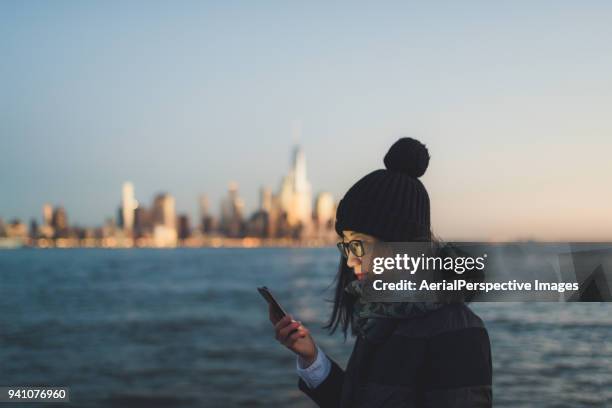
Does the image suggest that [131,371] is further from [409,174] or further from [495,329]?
[409,174]

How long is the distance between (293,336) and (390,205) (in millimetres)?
573

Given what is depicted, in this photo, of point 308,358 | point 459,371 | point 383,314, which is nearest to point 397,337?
point 383,314

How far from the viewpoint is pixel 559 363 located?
48.4 feet

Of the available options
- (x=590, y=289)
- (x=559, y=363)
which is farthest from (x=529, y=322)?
(x=590, y=289)

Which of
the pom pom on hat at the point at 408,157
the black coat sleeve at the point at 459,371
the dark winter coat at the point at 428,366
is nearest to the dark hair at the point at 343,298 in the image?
the pom pom on hat at the point at 408,157

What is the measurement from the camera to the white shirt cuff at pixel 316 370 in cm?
261

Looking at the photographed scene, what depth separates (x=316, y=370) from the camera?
2609 mm

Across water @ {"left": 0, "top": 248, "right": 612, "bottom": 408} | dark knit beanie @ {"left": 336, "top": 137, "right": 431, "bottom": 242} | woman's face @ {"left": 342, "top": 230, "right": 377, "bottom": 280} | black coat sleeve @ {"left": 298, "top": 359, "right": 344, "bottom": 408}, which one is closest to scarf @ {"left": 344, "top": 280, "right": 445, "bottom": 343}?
woman's face @ {"left": 342, "top": 230, "right": 377, "bottom": 280}

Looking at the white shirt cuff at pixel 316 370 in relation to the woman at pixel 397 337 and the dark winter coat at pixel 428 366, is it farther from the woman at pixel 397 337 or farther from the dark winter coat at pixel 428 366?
the dark winter coat at pixel 428 366

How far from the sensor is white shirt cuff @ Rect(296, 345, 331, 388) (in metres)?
2.61

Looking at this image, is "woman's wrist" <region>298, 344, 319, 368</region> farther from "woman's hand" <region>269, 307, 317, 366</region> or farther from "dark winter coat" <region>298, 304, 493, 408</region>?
"dark winter coat" <region>298, 304, 493, 408</region>

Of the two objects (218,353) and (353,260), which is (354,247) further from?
(218,353)

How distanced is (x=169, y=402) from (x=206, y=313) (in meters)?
19.1

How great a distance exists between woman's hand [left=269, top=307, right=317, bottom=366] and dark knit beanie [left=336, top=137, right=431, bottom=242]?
384 mm
